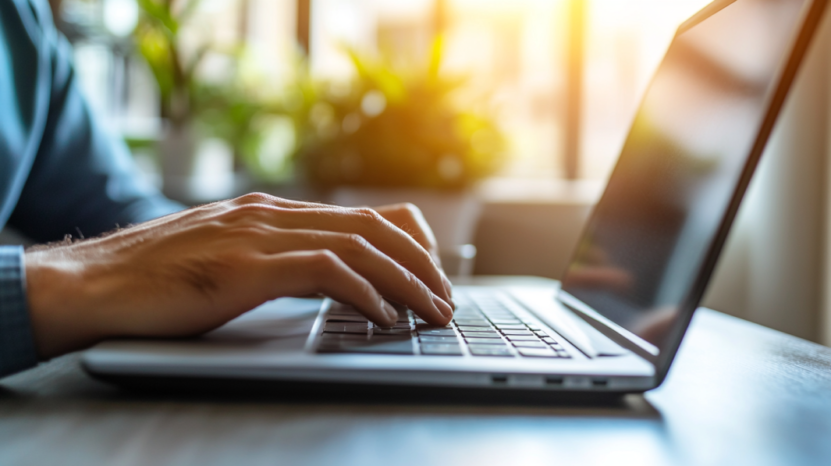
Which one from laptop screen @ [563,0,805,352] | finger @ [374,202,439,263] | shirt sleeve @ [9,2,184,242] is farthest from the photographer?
shirt sleeve @ [9,2,184,242]

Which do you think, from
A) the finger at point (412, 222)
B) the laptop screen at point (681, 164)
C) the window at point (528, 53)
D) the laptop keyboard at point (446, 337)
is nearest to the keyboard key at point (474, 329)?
the laptop keyboard at point (446, 337)

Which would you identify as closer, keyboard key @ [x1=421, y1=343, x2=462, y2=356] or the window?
keyboard key @ [x1=421, y1=343, x2=462, y2=356]

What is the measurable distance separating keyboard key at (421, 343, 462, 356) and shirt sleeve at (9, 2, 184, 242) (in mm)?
777

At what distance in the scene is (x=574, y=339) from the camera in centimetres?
36

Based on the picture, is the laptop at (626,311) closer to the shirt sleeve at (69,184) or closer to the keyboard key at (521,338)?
the keyboard key at (521,338)

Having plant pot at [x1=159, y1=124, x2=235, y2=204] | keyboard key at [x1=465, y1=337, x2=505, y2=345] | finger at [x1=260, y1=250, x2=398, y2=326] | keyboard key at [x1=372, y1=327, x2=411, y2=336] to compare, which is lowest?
plant pot at [x1=159, y1=124, x2=235, y2=204]

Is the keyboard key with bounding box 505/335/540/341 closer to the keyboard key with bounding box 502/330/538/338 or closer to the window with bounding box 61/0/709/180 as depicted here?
the keyboard key with bounding box 502/330/538/338

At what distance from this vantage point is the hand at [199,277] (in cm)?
31

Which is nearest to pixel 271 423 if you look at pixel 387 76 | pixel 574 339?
pixel 574 339

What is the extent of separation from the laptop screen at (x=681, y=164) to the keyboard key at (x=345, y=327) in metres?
0.19

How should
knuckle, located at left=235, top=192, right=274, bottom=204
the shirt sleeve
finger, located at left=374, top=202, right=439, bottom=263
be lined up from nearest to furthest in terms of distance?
knuckle, located at left=235, top=192, right=274, bottom=204
finger, located at left=374, top=202, right=439, bottom=263
the shirt sleeve

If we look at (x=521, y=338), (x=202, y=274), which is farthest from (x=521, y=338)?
(x=202, y=274)

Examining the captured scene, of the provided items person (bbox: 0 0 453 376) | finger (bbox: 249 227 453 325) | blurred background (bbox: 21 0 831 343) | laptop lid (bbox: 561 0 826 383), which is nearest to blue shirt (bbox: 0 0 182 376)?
blurred background (bbox: 21 0 831 343)

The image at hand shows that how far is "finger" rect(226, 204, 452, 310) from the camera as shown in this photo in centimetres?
40
